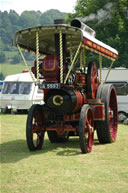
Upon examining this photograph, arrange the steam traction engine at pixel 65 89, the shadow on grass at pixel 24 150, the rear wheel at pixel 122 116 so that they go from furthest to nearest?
the rear wheel at pixel 122 116, the steam traction engine at pixel 65 89, the shadow on grass at pixel 24 150

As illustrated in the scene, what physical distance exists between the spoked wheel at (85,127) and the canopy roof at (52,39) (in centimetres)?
132

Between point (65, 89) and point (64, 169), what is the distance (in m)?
2.04

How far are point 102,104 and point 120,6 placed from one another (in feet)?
56.9

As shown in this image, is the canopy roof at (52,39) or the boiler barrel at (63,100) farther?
the boiler barrel at (63,100)

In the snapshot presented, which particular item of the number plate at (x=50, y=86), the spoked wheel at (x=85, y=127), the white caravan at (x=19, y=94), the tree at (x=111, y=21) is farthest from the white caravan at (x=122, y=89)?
the tree at (x=111, y=21)

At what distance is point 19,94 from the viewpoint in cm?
1842

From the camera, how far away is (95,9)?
25.8m

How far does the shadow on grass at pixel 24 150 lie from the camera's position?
23.2ft

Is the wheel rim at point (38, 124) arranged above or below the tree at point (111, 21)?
below

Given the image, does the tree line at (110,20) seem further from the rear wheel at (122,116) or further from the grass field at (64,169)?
the grass field at (64,169)

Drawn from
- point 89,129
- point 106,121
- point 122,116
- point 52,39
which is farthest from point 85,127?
point 122,116

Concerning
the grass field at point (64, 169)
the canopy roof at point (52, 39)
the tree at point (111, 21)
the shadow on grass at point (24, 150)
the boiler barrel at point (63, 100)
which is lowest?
the shadow on grass at point (24, 150)

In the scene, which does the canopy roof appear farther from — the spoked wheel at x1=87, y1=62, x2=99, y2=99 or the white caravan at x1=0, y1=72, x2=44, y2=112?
the white caravan at x1=0, y1=72, x2=44, y2=112

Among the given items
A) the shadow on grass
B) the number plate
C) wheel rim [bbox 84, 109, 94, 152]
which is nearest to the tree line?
the shadow on grass
